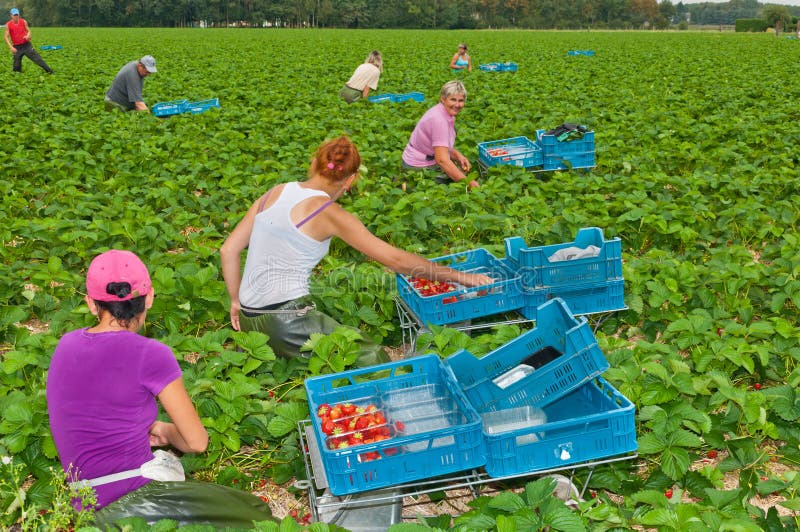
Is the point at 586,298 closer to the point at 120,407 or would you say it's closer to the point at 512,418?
the point at 512,418

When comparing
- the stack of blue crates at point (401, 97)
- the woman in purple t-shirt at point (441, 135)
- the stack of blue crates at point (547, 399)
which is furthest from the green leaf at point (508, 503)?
the stack of blue crates at point (401, 97)

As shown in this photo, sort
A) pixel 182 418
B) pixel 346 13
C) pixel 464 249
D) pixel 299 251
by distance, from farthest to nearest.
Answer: pixel 346 13, pixel 464 249, pixel 299 251, pixel 182 418

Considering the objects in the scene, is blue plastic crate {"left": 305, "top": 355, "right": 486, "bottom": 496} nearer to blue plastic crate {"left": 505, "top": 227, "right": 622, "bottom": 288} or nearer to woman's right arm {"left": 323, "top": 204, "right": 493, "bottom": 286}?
woman's right arm {"left": 323, "top": 204, "right": 493, "bottom": 286}

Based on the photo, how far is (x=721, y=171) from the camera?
27.7ft

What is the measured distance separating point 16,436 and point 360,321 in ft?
6.69

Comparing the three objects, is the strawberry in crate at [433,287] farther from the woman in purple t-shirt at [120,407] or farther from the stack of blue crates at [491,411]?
the woman in purple t-shirt at [120,407]

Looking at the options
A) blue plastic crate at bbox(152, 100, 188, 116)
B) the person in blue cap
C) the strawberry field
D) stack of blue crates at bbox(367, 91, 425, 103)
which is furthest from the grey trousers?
stack of blue crates at bbox(367, 91, 425, 103)

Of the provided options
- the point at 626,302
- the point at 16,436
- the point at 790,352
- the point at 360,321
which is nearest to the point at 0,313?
the point at 16,436

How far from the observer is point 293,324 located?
3.89 m

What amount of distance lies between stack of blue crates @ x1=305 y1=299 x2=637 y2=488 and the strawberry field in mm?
206

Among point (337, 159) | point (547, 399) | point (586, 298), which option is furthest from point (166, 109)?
point (547, 399)

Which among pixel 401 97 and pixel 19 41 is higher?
pixel 19 41

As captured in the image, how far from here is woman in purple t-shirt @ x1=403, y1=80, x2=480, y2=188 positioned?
712 cm

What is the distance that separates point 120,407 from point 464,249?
329 centimetres
